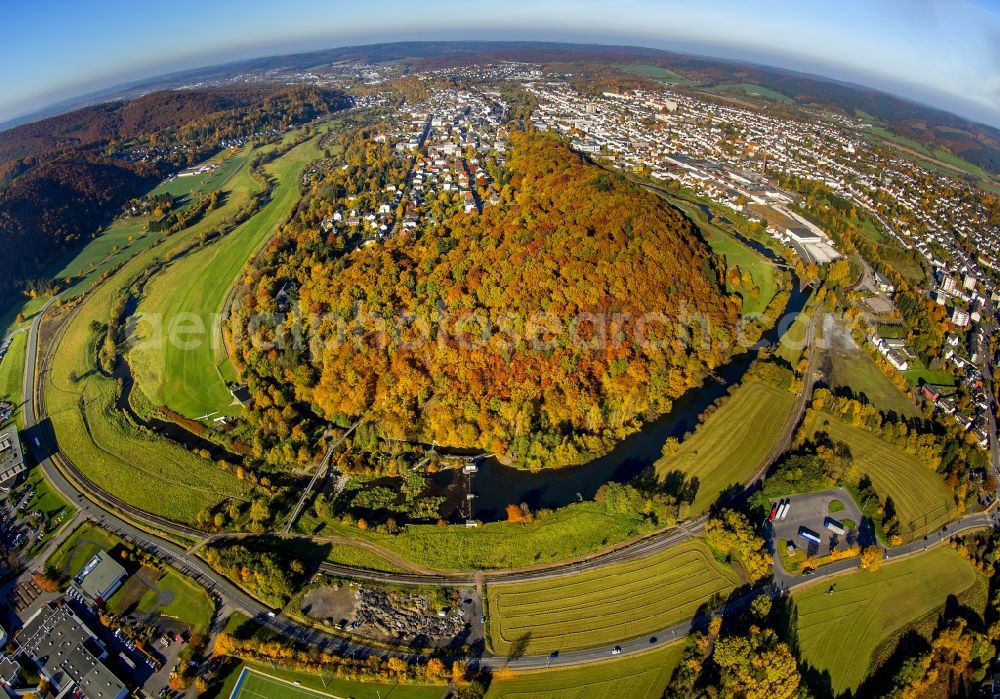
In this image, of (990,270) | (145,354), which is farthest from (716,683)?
(990,270)

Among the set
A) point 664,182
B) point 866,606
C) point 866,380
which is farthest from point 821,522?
point 664,182

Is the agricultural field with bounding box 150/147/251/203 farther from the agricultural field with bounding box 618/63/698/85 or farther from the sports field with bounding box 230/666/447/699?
the agricultural field with bounding box 618/63/698/85

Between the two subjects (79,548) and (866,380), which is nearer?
(79,548)

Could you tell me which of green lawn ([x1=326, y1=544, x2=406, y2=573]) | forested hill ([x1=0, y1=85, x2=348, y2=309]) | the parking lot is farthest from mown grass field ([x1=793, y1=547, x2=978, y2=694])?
forested hill ([x1=0, y1=85, x2=348, y2=309])

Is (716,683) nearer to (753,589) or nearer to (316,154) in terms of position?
(753,589)

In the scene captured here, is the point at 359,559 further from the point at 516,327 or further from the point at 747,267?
the point at 747,267
